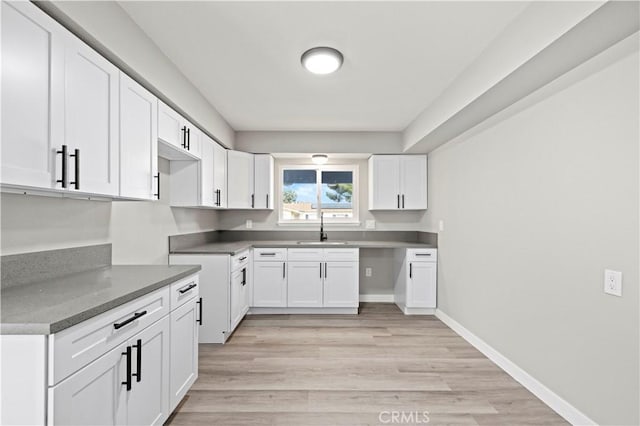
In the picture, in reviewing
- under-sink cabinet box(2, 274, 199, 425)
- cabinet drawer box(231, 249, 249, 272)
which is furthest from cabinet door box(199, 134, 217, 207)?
under-sink cabinet box(2, 274, 199, 425)

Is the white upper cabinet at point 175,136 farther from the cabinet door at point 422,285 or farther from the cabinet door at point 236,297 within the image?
the cabinet door at point 422,285

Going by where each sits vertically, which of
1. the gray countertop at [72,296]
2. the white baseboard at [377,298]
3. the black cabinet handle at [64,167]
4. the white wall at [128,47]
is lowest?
the white baseboard at [377,298]

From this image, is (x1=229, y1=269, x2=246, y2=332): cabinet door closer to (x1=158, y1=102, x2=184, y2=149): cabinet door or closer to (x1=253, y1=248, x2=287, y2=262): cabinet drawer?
(x1=253, y1=248, x2=287, y2=262): cabinet drawer

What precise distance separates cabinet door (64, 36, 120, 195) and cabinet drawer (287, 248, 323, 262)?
2.51 meters

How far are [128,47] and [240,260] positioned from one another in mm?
2320

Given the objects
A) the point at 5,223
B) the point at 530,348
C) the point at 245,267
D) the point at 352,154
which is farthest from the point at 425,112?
the point at 5,223

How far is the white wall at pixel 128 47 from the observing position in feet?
4.77

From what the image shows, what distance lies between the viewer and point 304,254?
4.04m

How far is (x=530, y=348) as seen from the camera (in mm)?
2303

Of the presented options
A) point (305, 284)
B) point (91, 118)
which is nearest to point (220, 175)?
point (305, 284)

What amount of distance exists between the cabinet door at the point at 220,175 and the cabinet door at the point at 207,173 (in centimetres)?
7

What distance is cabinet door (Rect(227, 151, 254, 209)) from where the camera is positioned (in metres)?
4.04

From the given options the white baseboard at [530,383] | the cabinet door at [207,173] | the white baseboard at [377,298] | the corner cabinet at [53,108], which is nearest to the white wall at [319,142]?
the cabinet door at [207,173]

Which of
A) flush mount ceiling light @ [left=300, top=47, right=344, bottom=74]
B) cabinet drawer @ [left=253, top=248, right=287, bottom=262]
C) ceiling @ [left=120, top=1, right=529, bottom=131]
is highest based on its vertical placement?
ceiling @ [left=120, top=1, right=529, bottom=131]
